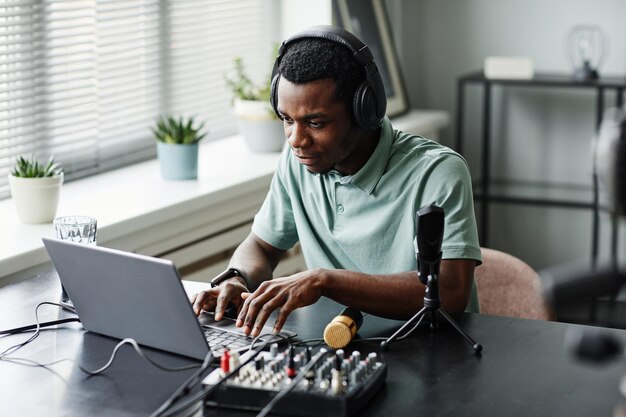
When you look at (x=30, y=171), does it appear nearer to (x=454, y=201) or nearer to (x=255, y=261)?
(x=255, y=261)

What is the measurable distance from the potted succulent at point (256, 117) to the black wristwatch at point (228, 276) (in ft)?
4.94

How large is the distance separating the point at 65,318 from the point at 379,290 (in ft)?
1.93

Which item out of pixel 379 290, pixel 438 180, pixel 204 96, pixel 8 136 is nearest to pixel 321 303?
pixel 379 290

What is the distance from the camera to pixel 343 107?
191 centimetres

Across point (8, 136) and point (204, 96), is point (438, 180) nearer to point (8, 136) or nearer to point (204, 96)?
point (8, 136)

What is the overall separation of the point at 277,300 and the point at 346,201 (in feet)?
1.40

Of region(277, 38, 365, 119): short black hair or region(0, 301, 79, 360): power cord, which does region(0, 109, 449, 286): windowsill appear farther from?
region(277, 38, 365, 119): short black hair

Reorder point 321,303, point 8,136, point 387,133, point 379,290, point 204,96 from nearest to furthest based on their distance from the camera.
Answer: point 379,290
point 321,303
point 387,133
point 8,136
point 204,96

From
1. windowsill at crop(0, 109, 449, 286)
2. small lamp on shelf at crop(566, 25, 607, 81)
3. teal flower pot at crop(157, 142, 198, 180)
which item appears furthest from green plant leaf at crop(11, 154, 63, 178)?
small lamp on shelf at crop(566, 25, 607, 81)

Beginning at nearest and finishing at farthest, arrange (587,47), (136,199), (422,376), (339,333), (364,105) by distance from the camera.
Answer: (422,376) → (339,333) → (364,105) → (136,199) → (587,47)

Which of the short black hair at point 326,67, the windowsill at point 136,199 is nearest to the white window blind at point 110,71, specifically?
the windowsill at point 136,199

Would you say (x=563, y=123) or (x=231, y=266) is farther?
(x=563, y=123)

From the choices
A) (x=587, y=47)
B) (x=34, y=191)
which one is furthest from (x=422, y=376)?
(x=587, y=47)

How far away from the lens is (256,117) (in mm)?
3447
